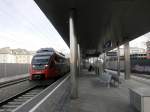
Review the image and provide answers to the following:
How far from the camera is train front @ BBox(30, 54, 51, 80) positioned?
20.9 meters

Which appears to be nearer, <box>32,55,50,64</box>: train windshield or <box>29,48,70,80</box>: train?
<box>29,48,70,80</box>: train

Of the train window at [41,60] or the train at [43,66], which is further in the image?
the train window at [41,60]

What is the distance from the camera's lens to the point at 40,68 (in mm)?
21203

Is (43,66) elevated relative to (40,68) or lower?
elevated

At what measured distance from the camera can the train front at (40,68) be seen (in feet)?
68.6

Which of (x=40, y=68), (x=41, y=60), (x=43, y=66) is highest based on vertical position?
(x=41, y=60)

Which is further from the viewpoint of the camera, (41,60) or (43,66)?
(41,60)

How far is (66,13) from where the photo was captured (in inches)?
579

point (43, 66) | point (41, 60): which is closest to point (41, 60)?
point (41, 60)

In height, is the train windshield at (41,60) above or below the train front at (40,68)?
above

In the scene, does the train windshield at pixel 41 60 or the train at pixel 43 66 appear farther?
the train windshield at pixel 41 60

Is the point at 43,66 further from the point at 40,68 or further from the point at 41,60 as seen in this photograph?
the point at 41,60

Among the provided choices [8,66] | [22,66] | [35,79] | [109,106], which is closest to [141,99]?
[109,106]

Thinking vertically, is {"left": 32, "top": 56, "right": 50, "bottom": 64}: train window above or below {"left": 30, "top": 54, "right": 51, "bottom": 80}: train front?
above
